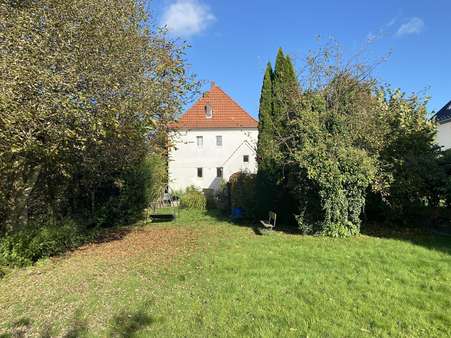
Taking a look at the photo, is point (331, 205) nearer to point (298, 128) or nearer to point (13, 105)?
point (298, 128)

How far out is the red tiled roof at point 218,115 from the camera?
30766 mm

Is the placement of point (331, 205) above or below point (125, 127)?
below

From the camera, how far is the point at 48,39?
6.17m

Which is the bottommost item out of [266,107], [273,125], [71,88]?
[71,88]

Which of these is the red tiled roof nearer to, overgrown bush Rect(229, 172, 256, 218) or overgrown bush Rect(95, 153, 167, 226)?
overgrown bush Rect(229, 172, 256, 218)

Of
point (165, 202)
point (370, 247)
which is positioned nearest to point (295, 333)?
point (370, 247)

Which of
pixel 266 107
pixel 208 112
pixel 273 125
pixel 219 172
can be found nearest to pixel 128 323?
pixel 273 125

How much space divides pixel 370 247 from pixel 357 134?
3614 millimetres

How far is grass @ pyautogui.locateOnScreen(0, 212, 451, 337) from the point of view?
4.02 m

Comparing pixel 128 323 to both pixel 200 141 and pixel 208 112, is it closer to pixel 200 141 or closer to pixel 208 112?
pixel 200 141

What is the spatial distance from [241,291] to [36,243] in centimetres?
490

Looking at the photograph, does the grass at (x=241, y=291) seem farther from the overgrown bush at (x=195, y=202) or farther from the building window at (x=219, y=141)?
the building window at (x=219, y=141)

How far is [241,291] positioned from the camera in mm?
5172

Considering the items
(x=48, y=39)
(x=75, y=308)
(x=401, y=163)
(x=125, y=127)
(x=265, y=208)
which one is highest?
(x=48, y=39)
